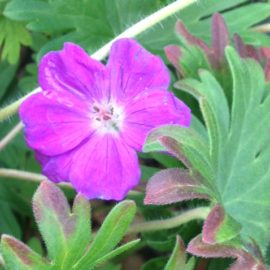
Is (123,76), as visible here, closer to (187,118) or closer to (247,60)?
(187,118)

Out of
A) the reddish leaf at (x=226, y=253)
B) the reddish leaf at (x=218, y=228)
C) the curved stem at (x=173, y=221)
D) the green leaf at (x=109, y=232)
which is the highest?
the green leaf at (x=109, y=232)

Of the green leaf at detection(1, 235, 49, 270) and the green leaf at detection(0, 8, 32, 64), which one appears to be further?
the green leaf at detection(0, 8, 32, 64)

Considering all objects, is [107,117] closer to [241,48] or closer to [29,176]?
[29,176]

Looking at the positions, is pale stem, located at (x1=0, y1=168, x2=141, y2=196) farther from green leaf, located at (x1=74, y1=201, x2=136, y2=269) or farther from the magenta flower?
green leaf, located at (x1=74, y1=201, x2=136, y2=269)

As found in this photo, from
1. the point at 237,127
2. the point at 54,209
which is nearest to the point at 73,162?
the point at 54,209

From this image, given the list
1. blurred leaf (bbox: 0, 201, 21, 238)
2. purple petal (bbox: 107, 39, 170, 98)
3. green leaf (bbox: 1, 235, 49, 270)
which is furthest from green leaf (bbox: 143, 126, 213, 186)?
blurred leaf (bbox: 0, 201, 21, 238)

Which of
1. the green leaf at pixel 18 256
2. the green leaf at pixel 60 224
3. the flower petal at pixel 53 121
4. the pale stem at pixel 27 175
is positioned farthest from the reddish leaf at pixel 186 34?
the green leaf at pixel 18 256

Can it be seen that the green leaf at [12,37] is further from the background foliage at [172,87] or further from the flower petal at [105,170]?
the flower petal at [105,170]

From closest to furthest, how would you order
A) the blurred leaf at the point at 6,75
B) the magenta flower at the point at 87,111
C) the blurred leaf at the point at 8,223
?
1. the magenta flower at the point at 87,111
2. the blurred leaf at the point at 8,223
3. the blurred leaf at the point at 6,75
